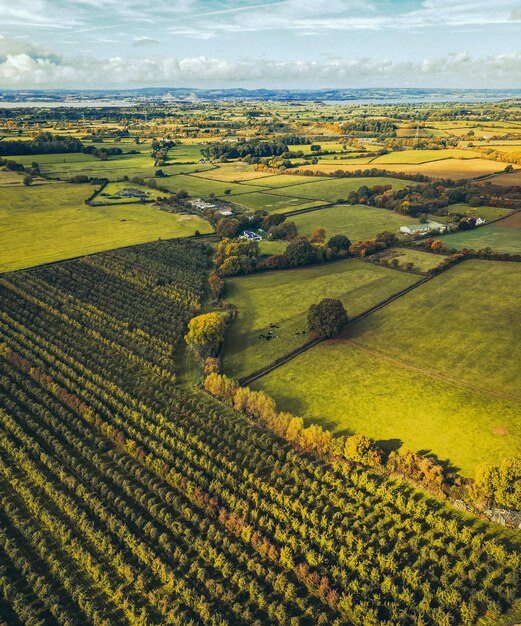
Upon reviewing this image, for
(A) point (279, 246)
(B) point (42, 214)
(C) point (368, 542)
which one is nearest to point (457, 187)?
(A) point (279, 246)

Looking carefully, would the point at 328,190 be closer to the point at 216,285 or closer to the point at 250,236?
the point at 250,236

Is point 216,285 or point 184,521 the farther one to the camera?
point 216,285

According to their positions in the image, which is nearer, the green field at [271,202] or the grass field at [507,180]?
the green field at [271,202]

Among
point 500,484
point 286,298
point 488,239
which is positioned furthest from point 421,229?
point 500,484

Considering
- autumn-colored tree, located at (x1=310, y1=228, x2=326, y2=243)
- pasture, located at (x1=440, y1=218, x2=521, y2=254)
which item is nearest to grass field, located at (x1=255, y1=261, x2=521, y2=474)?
pasture, located at (x1=440, y1=218, x2=521, y2=254)

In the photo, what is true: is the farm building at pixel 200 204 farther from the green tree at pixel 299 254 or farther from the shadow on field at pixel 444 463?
the shadow on field at pixel 444 463

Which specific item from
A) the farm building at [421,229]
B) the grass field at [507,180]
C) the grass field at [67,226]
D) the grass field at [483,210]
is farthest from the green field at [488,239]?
the grass field at [67,226]

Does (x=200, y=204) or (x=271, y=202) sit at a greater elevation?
(x=200, y=204)
